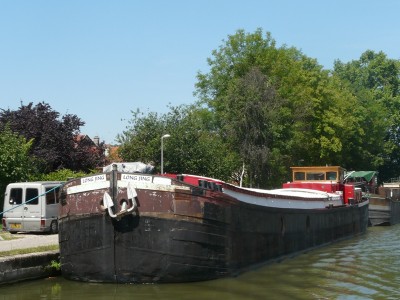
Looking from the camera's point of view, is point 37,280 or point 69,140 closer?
point 37,280

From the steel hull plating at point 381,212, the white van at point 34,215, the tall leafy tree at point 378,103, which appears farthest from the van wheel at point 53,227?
the tall leafy tree at point 378,103

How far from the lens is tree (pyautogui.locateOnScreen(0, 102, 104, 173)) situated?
112 ft

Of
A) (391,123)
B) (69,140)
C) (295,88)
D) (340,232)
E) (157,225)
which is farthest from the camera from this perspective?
(391,123)

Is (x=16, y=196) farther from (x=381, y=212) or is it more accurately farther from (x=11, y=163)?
(x=381, y=212)

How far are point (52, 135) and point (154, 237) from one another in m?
22.2

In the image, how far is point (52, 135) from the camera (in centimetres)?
3459

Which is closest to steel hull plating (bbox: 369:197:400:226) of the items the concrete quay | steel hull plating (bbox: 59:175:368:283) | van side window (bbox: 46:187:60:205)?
van side window (bbox: 46:187:60:205)

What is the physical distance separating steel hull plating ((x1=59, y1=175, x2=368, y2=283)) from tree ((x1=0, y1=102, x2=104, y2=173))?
1924 centimetres

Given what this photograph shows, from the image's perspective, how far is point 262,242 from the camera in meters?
17.5

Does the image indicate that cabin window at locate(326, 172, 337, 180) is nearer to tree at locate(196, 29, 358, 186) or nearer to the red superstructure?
the red superstructure

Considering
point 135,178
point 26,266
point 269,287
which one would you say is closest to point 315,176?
point 269,287

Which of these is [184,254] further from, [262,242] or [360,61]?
[360,61]

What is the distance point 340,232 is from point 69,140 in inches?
640

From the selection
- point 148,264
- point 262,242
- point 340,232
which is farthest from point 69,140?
point 148,264
